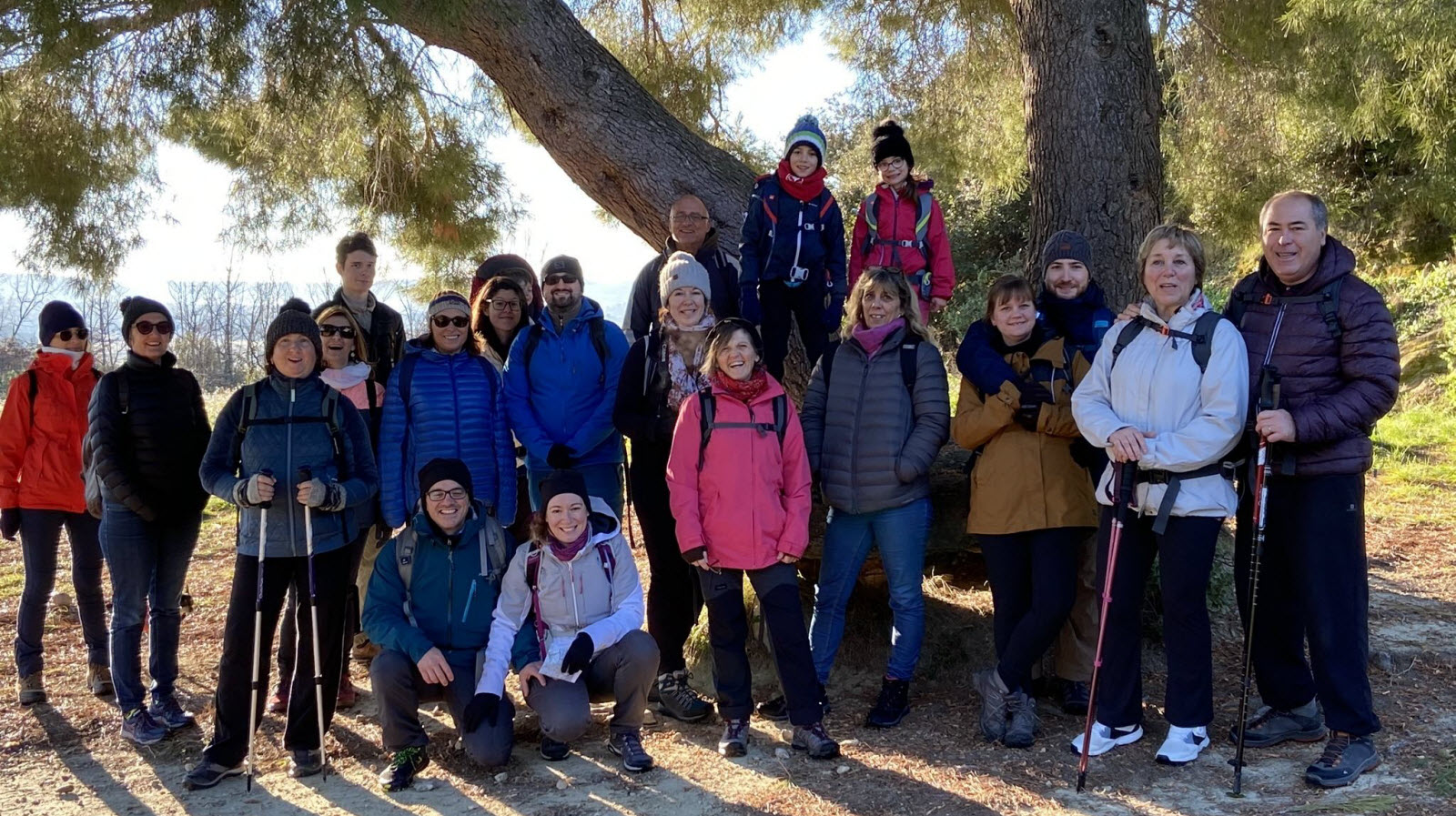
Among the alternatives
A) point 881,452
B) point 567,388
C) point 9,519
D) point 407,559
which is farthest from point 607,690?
point 9,519

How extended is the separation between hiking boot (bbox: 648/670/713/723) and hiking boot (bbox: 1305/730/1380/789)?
7.38ft

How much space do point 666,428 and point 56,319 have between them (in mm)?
2939

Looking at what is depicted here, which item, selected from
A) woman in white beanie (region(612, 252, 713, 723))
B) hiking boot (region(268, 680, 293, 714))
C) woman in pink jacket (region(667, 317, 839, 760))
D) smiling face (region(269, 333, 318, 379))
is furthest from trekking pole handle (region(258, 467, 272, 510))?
woman in pink jacket (region(667, 317, 839, 760))

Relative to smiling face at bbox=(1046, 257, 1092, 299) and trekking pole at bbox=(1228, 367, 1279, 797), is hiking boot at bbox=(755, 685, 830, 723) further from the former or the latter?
smiling face at bbox=(1046, 257, 1092, 299)

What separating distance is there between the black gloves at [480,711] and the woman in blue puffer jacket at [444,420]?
850mm

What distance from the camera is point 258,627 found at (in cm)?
420

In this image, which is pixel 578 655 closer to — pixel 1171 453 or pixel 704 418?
pixel 704 418

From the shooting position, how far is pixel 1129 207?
525cm

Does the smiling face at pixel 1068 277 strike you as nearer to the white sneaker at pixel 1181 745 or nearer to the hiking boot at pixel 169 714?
the white sneaker at pixel 1181 745

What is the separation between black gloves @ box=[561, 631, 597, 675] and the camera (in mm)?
4203

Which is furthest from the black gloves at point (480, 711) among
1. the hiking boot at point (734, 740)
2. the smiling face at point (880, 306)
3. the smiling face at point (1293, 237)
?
the smiling face at point (1293, 237)

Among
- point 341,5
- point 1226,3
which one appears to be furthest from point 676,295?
point 1226,3

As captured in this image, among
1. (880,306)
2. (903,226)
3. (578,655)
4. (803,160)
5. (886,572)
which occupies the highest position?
(803,160)

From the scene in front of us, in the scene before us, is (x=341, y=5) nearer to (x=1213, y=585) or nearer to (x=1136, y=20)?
(x=1136, y=20)
